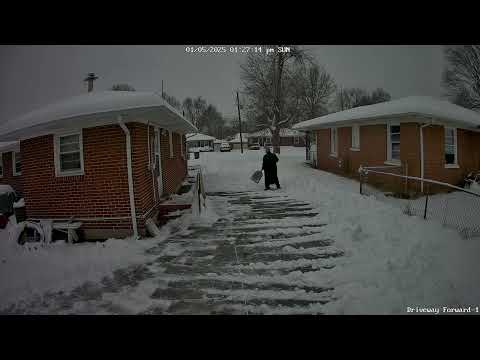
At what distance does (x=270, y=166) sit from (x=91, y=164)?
5.75 metres

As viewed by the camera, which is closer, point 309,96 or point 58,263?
point 58,263

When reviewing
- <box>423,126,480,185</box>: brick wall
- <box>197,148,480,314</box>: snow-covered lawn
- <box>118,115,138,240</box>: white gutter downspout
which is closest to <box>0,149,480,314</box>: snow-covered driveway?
<box>197,148,480,314</box>: snow-covered lawn

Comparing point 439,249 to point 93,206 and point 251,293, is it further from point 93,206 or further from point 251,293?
point 93,206

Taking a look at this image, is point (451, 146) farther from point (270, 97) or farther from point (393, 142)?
point (270, 97)

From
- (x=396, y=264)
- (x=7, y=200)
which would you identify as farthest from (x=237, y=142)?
(x=396, y=264)

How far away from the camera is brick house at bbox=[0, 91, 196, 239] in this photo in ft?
15.4

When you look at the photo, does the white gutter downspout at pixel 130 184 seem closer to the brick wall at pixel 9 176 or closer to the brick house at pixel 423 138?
the brick house at pixel 423 138

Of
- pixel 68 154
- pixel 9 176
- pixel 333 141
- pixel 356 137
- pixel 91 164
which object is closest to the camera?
pixel 91 164

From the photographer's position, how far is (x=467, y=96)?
5.17 metres

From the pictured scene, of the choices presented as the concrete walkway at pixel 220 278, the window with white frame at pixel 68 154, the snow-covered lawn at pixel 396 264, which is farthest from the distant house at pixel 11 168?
the snow-covered lawn at pixel 396 264

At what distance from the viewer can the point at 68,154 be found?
5.20 metres

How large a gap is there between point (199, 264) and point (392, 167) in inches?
324

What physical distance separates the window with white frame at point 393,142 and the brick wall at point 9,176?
14935mm
